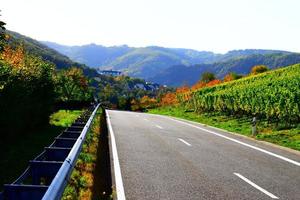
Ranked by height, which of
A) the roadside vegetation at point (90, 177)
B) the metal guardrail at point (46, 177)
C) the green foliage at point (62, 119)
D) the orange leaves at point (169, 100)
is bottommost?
the orange leaves at point (169, 100)

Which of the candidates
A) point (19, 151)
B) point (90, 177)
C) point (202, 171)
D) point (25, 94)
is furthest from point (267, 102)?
point (90, 177)

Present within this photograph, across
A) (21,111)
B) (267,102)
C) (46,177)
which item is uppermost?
(267,102)

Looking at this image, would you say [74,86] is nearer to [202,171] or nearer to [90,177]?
[202,171]

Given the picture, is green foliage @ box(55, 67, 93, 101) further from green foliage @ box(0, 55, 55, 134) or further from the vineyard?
green foliage @ box(0, 55, 55, 134)

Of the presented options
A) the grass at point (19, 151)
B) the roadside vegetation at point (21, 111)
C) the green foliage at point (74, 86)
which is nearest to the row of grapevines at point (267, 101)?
the roadside vegetation at point (21, 111)

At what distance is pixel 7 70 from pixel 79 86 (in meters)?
61.1

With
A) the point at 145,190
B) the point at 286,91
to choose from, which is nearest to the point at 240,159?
the point at 145,190

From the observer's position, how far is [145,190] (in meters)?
8.53

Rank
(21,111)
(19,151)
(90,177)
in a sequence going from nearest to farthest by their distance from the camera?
(90,177), (19,151), (21,111)

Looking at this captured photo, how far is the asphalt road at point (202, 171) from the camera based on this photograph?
8531mm

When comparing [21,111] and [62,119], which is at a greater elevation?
[21,111]

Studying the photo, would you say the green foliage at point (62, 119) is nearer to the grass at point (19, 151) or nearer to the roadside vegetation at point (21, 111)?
the roadside vegetation at point (21, 111)

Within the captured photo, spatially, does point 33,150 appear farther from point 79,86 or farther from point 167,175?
point 79,86

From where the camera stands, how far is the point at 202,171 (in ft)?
35.5
